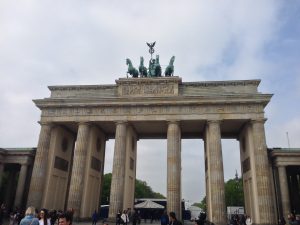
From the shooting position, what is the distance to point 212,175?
32125 millimetres

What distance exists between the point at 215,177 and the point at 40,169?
2022 cm

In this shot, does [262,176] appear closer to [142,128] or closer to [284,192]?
[284,192]

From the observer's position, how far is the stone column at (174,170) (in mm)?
31500

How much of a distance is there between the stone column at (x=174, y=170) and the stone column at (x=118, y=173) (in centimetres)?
532

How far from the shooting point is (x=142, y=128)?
1560 inches

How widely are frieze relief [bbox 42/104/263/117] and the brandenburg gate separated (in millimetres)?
115

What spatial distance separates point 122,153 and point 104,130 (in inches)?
319

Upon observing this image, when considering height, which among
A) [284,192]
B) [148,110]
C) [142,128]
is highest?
[148,110]

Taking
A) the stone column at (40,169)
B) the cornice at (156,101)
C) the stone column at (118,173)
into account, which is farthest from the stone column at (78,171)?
the stone column at (118,173)

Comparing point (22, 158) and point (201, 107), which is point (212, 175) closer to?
point (201, 107)

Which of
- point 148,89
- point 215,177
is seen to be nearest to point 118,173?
point 215,177

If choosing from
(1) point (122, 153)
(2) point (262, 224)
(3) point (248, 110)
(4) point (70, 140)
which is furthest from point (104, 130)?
(2) point (262, 224)

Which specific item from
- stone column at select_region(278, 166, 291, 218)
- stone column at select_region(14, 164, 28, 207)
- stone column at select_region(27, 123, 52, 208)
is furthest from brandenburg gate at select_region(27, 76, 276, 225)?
stone column at select_region(14, 164, 28, 207)

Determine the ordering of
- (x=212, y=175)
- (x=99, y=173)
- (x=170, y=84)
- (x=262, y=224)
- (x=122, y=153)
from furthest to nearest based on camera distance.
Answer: (x=99, y=173)
(x=170, y=84)
(x=122, y=153)
(x=212, y=175)
(x=262, y=224)
